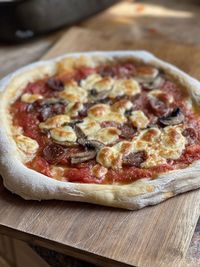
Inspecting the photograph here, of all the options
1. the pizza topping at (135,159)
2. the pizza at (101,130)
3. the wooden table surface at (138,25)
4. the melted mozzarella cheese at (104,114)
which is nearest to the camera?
the pizza at (101,130)

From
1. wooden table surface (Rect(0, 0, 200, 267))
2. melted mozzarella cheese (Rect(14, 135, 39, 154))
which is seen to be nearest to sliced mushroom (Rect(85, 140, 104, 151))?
melted mozzarella cheese (Rect(14, 135, 39, 154))

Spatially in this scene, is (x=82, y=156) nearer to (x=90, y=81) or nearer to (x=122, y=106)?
(x=122, y=106)

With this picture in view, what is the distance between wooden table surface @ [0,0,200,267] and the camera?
2.72 meters

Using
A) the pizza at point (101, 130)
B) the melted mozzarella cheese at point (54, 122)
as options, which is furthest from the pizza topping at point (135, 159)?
the melted mozzarella cheese at point (54, 122)

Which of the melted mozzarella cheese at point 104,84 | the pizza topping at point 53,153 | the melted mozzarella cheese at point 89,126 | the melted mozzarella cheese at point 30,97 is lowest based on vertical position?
the melted mozzarella cheese at point 104,84

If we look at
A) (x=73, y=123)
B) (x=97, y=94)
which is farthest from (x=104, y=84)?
(x=73, y=123)

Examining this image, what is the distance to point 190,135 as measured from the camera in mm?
1983

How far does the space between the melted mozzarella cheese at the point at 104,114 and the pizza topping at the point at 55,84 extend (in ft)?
0.77

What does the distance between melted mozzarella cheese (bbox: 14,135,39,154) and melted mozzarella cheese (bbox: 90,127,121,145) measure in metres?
0.23

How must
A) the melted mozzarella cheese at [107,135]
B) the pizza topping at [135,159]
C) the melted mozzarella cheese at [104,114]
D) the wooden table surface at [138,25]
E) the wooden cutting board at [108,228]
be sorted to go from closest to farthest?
1. the wooden cutting board at [108,228]
2. the pizza topping at [135,159]
3. the melted mozzarella cheese at [107,135]
4. the melted mozzarella cheese at [104,114]
5. the wooden table surface at [138,25]

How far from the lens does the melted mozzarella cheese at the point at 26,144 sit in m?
1.95

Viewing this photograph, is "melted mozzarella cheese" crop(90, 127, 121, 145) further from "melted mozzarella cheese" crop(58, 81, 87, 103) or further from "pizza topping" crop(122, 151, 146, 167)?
"melted mozzarella cheese" crop(58, 81, 87, 103)

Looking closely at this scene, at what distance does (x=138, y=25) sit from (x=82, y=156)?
1.41 meters

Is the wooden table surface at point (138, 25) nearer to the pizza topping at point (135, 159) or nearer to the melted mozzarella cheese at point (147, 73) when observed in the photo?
the melted mozzarella cheese at point (147, 73)
